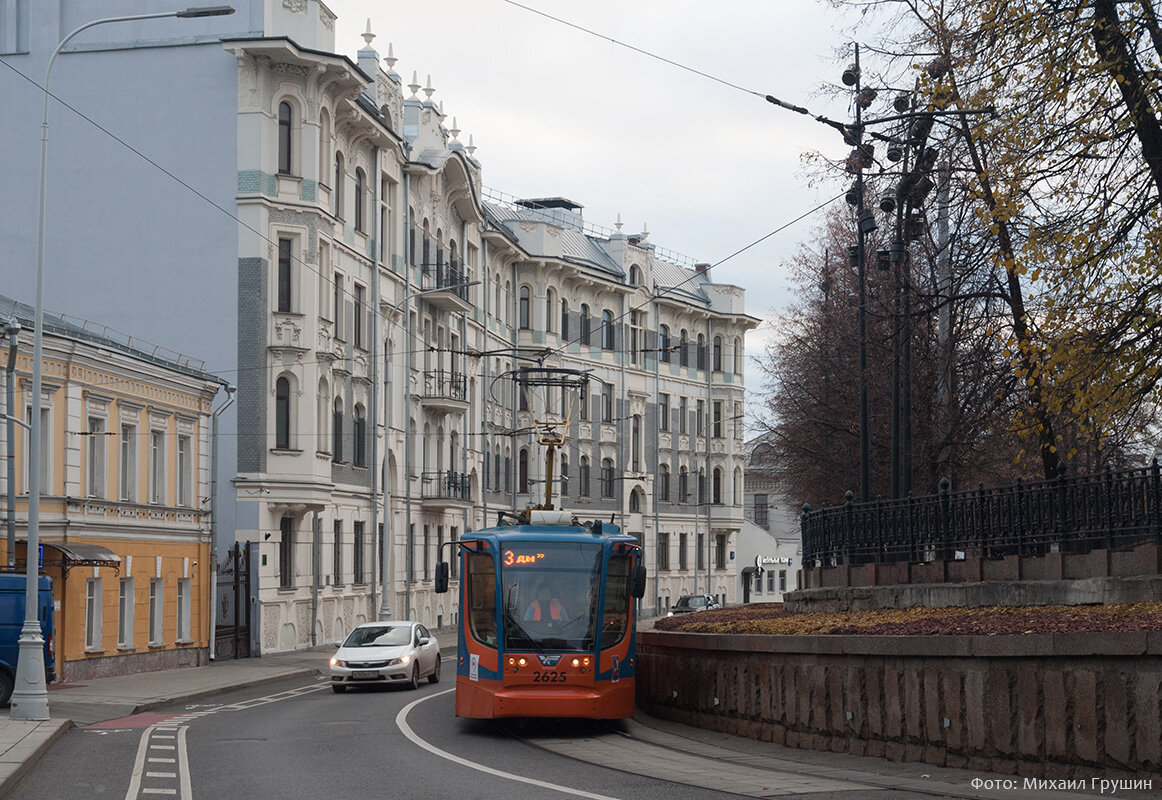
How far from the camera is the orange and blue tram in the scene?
773 inches

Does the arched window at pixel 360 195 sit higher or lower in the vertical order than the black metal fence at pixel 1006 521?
higher

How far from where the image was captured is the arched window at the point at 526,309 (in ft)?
224

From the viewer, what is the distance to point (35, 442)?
2267cm

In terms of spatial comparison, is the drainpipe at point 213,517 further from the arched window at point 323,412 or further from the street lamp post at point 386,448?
the street lamp post at point 386,448

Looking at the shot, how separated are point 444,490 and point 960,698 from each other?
42.2 m

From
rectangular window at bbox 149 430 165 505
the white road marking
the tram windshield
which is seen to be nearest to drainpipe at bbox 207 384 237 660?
rectangular window at bbox 149 430 165 505

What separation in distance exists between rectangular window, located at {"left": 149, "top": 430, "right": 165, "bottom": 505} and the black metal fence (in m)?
16.6

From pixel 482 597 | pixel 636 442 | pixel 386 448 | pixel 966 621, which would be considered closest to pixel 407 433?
pixel 386 448

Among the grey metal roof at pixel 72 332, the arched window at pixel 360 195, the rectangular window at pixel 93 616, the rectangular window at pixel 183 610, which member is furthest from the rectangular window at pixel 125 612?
the arched window at pixel 360 195

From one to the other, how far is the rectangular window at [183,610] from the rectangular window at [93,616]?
4726 mm

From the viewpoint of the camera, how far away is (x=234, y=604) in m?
39.9

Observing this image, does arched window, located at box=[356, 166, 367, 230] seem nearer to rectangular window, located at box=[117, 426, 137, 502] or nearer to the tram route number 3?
rectangular window, located at box=[117, 426, 137, 502]

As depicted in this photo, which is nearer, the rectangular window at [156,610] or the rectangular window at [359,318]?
the rectangular window at [156,610]

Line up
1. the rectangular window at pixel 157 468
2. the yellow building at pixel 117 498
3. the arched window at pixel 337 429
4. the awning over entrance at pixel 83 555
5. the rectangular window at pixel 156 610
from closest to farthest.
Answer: the awning over entrance at pixel 83 555 → the yellow building at pixel 117 498 → the rectangular window at pixel 156 610 → the rectangular window at pixel 157 468 → the arched window at pixel 337 429
